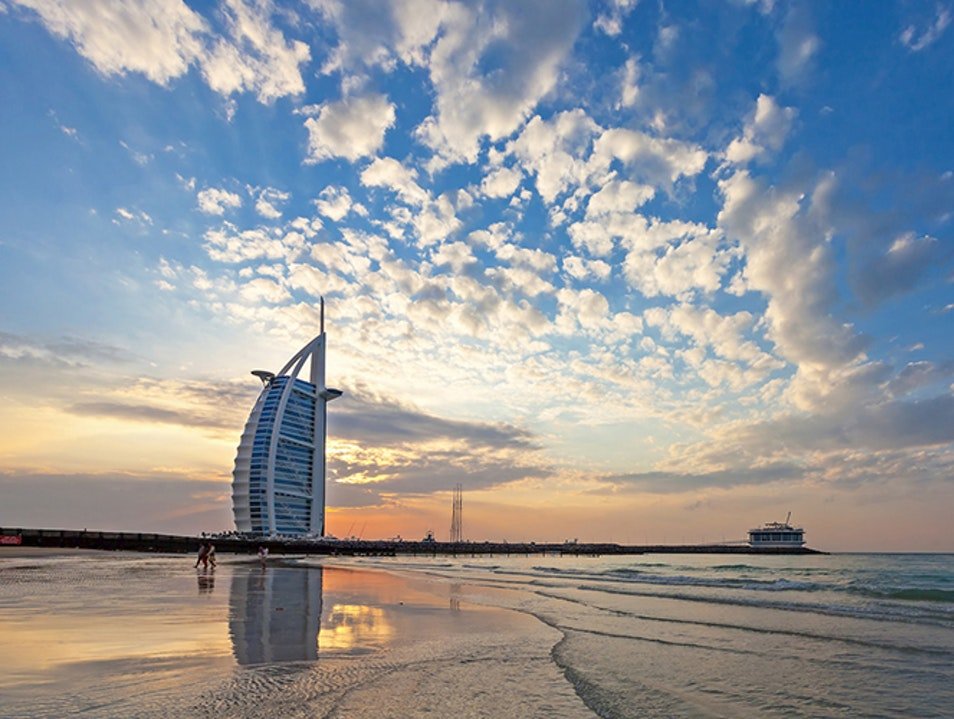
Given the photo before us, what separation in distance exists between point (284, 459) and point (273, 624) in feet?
390

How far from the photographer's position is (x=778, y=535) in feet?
547

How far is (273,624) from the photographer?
47.5ft

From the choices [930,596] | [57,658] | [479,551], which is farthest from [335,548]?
[57,658]

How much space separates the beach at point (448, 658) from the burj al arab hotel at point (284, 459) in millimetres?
106708

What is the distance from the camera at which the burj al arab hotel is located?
123 m

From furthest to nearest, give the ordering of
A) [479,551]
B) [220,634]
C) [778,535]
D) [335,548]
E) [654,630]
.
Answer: [778,535], [479,551], [335,548], [654,630], [220,634]

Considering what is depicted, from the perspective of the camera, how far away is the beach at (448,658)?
8062mm

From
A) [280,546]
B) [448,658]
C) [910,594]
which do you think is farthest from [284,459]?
[448,658]

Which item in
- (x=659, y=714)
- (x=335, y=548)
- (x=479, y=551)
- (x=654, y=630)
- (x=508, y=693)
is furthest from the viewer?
(x=479, y=551)

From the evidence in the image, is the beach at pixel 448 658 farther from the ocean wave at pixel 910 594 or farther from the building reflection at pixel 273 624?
the ocean wave at pixel 910 594

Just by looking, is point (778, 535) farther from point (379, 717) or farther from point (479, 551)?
point (379, 717)

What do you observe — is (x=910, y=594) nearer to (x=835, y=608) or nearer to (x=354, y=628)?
(x=835, y=608)

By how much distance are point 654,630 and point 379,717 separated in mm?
10986

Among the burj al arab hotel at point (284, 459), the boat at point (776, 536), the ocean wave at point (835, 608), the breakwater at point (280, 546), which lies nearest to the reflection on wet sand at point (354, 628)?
the ocean wave at point (835, 608)
